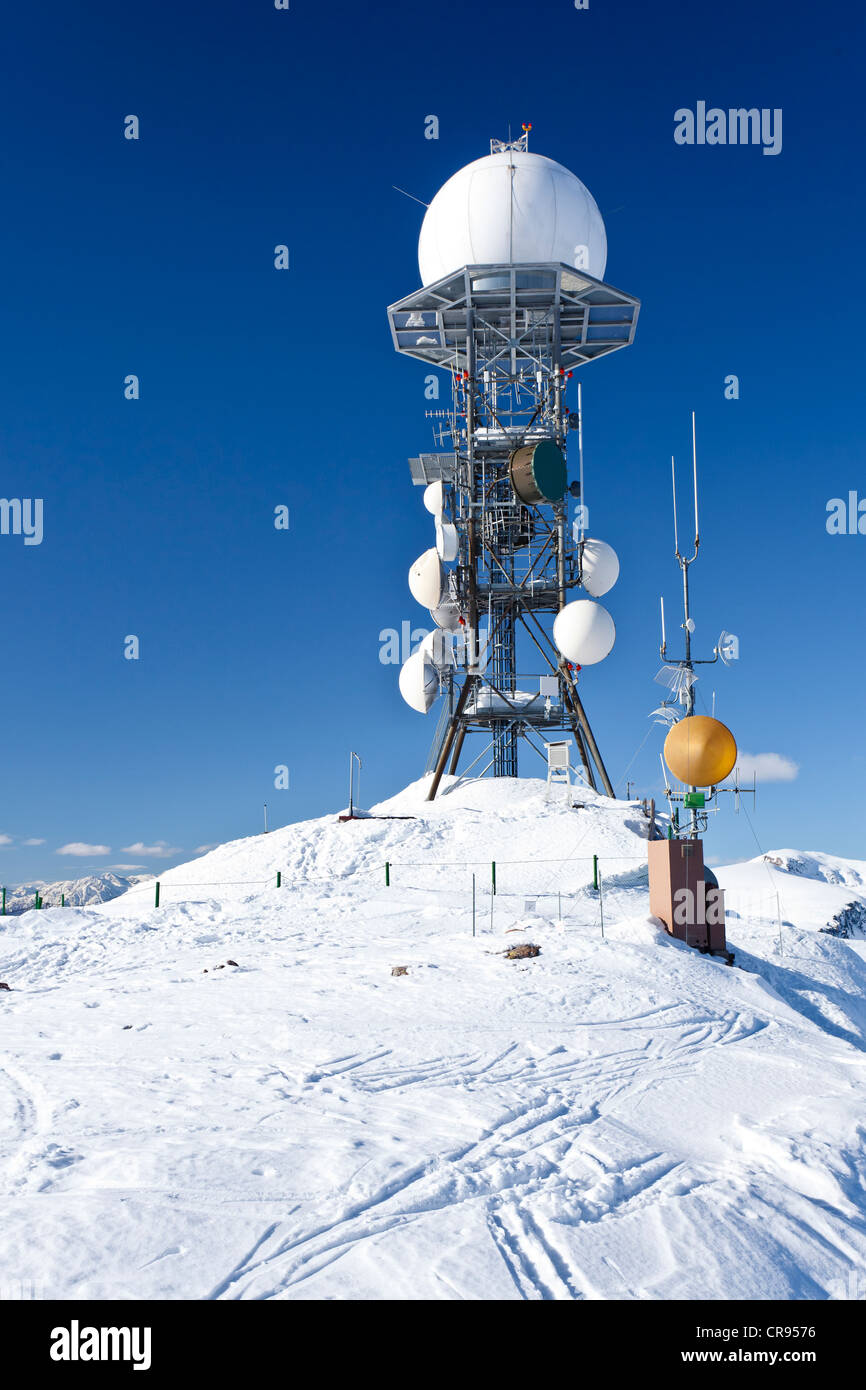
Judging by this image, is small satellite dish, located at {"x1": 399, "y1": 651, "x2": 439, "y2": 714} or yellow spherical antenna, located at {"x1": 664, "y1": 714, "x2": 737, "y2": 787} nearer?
yellow spherical antenna, located at {"x1": 664, "y1": 714, "x2": 737, "y2": 787}

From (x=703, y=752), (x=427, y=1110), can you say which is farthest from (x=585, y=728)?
(x=427, y=1110)

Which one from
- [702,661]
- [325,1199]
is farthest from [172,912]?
[325,1199]

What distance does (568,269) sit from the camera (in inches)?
1273

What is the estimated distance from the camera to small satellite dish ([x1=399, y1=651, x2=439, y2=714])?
1308 inches

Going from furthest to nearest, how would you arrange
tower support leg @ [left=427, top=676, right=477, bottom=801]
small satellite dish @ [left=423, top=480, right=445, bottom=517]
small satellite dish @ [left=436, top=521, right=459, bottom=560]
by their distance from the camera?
small satellite dish @ [left=423, top=480, right=445, bottom=517], tower support leg @ [left=427, top=676, right=477, bottom=801], small satellite dish @ [left=436, top=521, right=459, bottom=560]

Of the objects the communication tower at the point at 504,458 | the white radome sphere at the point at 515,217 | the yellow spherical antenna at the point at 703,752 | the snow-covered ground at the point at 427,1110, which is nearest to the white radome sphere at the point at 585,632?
the communication tower at the point at 504,458

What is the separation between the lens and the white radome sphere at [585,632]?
30.9 metres

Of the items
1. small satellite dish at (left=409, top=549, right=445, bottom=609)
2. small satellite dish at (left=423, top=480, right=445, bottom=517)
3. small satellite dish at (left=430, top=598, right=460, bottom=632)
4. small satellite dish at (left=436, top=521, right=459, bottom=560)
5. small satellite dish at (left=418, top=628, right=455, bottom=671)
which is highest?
small satellite dish at (left=423, top=480, right=445, bottom=517)

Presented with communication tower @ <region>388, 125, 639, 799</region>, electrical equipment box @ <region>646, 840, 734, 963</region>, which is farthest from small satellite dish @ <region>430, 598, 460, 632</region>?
electrical equipment box @ <region>646, 840, 734, 963</region>

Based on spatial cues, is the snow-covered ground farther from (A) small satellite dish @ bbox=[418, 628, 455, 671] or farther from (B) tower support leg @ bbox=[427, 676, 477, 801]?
(A) small satellite dish @ bbox=[418, 628, 455, 671]

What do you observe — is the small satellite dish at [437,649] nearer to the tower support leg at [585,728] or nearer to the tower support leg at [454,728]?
the tower support leg at [454,728]

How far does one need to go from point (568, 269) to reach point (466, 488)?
8.01m

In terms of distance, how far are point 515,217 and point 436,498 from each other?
33.0 ft

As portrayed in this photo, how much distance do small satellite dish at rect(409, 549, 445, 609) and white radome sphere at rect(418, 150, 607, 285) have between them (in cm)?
1029
